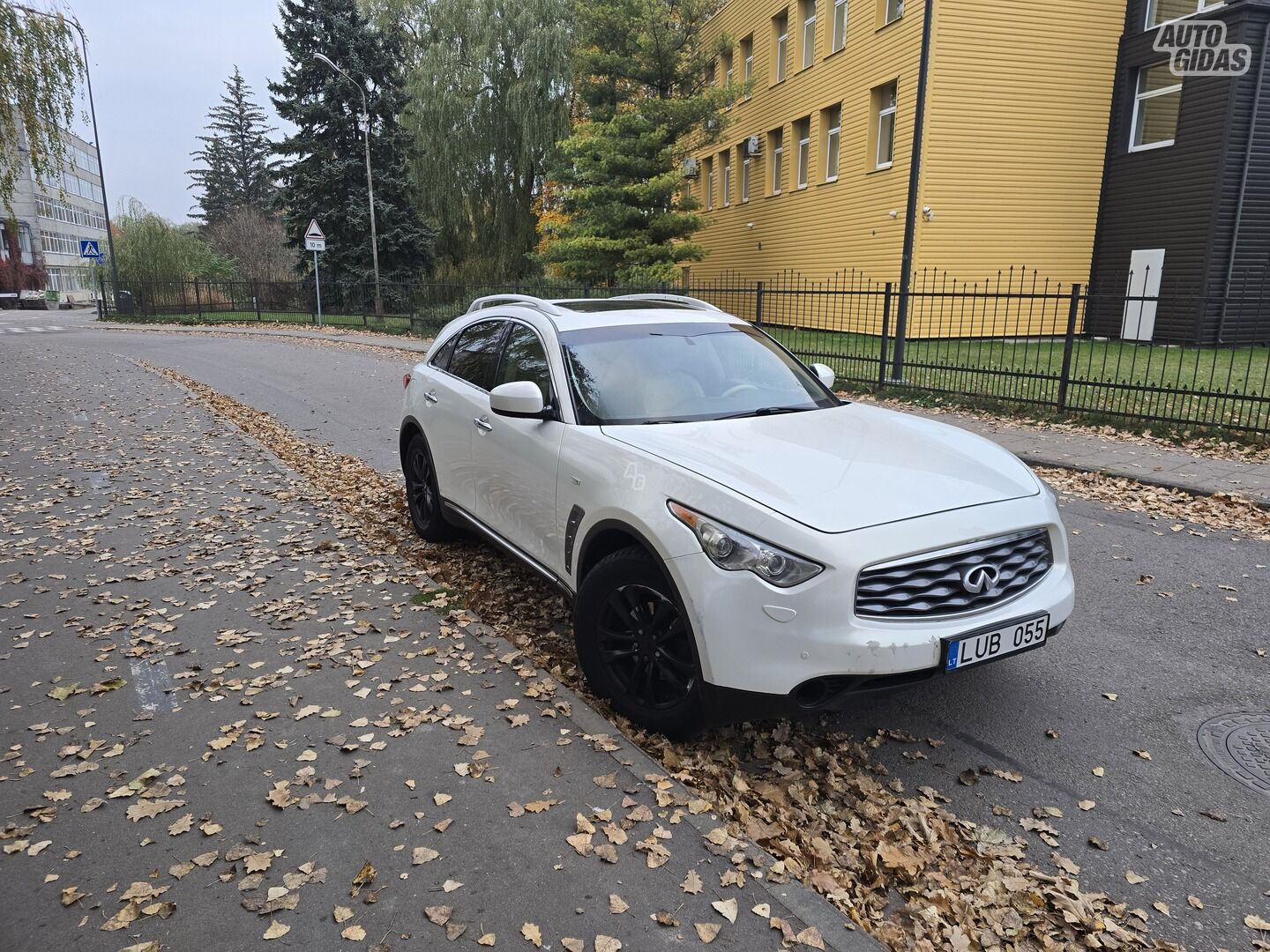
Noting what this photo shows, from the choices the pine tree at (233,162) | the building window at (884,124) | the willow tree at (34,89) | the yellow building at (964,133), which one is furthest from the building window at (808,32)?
the pine tree at (233,162)

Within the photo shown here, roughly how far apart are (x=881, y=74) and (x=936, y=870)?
20531 millimetres

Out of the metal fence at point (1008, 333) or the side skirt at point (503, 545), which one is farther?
the metal fence at point (1008, 333)

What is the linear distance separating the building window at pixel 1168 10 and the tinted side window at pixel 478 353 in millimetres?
19186

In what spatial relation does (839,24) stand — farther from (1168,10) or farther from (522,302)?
(522,302)

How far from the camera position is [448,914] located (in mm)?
2600

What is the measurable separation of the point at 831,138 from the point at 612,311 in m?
20.3

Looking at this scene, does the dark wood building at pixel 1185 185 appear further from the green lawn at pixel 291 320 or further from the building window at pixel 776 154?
the green lawn at pixel 291 320

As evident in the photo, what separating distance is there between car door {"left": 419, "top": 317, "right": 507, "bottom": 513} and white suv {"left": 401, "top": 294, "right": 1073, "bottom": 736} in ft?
0.95

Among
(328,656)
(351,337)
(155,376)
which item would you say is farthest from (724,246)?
(328,656)

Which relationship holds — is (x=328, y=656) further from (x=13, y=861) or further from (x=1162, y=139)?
(x=1162, y=139)

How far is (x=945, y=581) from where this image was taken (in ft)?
10.2

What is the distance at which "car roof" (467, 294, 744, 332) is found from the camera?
4758 millimetres

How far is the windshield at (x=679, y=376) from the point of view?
419cm

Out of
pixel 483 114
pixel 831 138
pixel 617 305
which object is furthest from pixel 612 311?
pixel 483 114
